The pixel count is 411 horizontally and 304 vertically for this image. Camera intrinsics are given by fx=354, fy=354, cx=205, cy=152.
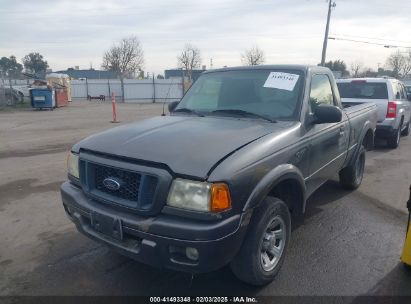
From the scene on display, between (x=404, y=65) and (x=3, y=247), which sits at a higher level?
(x=404, y=65)

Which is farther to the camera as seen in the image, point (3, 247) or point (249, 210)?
point (3, 247)

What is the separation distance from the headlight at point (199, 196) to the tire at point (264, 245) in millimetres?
426

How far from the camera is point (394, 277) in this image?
131 inches

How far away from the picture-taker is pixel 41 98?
73.3ft

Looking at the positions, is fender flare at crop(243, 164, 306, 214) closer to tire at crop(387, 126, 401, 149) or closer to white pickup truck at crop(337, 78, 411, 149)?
white pickup truck at crop(337, 78, 411, 149)

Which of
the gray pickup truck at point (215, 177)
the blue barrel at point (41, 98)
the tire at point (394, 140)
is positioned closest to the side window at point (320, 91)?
the gray pickup truck at point (215, 177)

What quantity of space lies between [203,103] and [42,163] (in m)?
5.10

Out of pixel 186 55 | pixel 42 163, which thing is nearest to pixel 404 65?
pixel 186 55

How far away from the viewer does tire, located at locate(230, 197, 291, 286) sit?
2814 mm

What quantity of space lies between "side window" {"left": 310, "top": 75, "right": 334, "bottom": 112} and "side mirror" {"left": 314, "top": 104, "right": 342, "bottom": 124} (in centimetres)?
23

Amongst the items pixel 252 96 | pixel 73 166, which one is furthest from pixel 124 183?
pixel 252 96

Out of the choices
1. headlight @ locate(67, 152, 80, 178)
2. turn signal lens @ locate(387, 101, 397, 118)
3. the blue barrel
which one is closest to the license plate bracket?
headlight @ locate(67, 152, 80, 178)

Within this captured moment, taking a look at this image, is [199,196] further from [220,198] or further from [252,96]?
[252,96]

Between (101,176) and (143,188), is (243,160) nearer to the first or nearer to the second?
(143,188)
